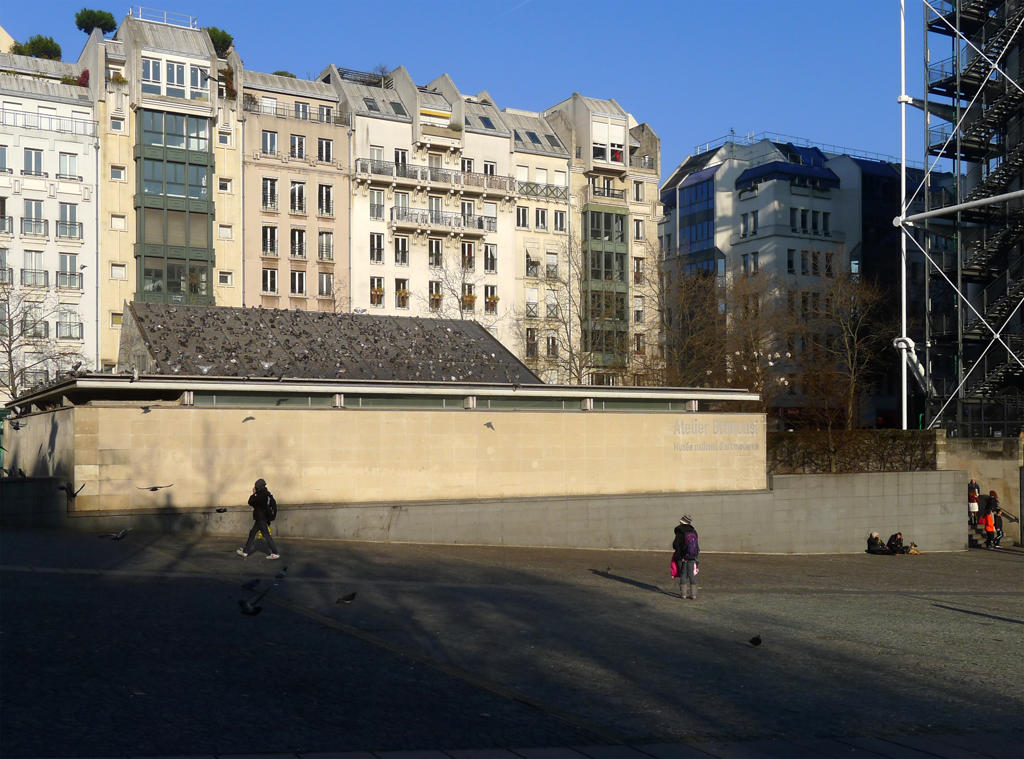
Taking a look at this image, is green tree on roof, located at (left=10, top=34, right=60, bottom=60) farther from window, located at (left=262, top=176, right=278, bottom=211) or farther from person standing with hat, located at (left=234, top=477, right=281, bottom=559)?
person standing with hat, located at (left=234, top=477, right=281, bottom=559)

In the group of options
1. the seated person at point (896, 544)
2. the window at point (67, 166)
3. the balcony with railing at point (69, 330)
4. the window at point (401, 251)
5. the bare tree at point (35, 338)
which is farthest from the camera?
the window at point (401, 251)

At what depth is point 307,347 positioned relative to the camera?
36219mm

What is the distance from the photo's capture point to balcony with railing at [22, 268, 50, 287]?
2221 inches

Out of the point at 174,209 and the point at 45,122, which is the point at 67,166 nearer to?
the point at 45,122

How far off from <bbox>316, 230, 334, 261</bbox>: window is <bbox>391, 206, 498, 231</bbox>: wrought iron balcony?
3789 mm

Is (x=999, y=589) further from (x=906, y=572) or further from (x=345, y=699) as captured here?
(x=345, y=699)

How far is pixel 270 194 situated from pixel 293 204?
1332 mm

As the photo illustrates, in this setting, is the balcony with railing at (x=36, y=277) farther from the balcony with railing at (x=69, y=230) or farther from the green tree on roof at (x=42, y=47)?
the green tree on roof at (x=42, y=47)

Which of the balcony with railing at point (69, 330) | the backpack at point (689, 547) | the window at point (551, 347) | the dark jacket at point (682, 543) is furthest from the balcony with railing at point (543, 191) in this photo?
the backpack at point (689, 547)

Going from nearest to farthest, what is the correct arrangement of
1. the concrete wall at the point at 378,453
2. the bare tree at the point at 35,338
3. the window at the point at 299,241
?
the concrete wall at the point at 378,453
the bare tree at the point at 35,338
the window at the point at 299,241

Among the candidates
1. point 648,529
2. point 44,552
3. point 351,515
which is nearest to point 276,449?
point 351,515

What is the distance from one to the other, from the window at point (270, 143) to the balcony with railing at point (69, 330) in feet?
44.4

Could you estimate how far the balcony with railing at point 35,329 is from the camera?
52625 millimetres

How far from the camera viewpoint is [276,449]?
30.5 metres
